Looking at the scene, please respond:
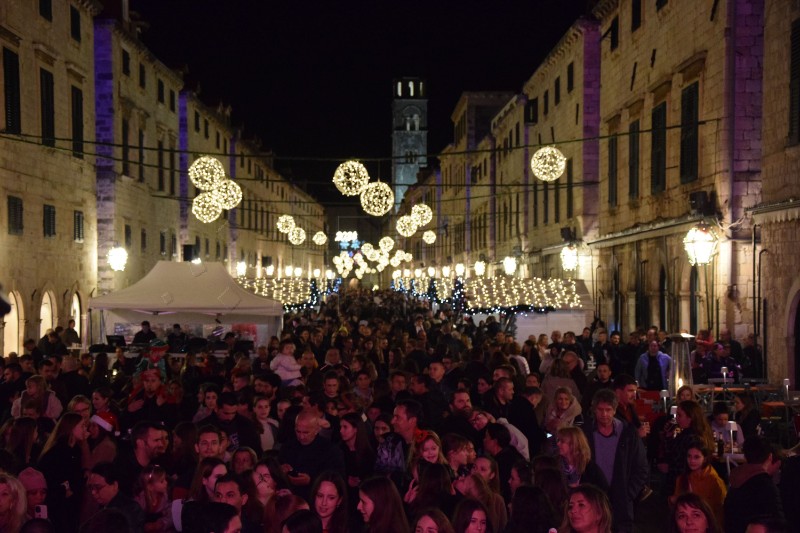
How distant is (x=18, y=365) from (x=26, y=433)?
4.22 metres

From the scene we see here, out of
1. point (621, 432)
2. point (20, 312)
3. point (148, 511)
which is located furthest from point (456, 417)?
point (20, 312)

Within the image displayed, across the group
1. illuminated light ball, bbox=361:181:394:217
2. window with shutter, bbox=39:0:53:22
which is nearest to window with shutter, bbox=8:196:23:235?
window with shutter, bbox=39:0:53:22

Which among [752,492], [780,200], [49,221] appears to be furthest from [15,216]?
[752,492]

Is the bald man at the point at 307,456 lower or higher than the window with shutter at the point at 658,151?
lower

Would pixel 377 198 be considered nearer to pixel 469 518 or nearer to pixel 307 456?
pixel 307 456

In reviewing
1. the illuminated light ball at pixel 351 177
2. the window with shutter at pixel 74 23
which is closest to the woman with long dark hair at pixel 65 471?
the illuminated light ball at pixel 351 177

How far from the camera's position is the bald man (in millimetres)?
7230

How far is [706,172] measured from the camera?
1795 cm

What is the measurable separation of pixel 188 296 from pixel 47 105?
7.67 metres

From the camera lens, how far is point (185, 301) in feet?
59.9

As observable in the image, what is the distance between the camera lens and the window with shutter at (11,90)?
20141mm

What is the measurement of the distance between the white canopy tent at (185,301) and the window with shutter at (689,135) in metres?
8.75

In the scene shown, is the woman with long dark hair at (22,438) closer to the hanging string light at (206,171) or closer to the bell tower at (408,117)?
the hanging string light at (206,171)

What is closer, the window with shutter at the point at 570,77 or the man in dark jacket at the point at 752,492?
A: the man in dark jacket at the point at 752,492
